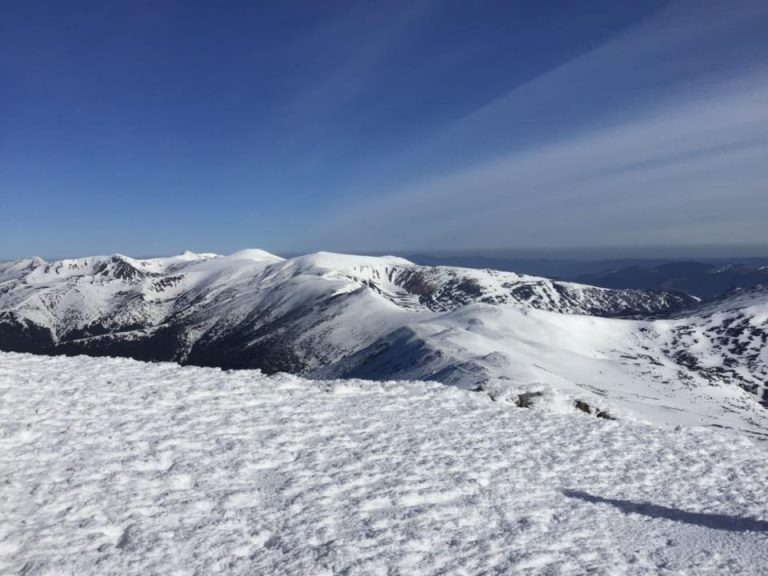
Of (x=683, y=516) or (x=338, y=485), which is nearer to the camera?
(x=338, y=485)

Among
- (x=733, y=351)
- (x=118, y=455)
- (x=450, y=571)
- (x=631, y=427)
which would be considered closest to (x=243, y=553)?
(x=450, y=571)

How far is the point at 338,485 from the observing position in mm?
12234

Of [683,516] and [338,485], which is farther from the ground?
[338,485]

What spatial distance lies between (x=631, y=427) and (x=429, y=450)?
9618mm

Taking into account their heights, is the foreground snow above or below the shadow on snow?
above

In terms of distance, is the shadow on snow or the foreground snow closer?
the foreground snow

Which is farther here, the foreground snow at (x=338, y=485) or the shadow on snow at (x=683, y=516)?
the shadow on snow at (x=683, y=516)

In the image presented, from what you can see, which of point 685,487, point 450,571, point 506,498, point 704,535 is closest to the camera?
point 450,571

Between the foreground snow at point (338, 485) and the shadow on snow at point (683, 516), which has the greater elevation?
the foreground snow at point (338, 485)

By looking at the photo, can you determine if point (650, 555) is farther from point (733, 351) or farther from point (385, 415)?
point (733, 351)

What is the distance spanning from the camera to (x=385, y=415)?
1853cm

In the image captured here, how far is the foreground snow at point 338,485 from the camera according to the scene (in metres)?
9.30

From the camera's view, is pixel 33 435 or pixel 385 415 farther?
pixel 385 415

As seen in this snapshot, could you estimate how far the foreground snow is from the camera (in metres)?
9.30
